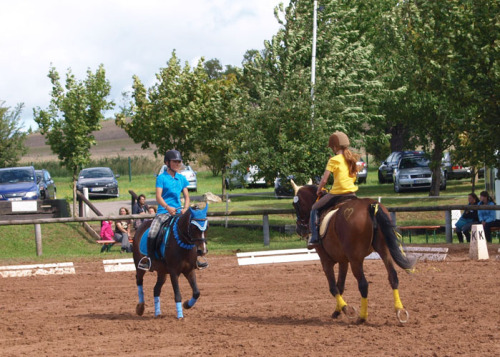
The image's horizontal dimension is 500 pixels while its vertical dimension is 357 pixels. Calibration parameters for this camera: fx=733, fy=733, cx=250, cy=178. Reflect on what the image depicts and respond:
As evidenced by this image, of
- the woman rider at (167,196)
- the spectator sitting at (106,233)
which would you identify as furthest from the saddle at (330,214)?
the spectator sitting at (106,233)

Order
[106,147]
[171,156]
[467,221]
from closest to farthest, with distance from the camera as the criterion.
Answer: [171,156]
[467,221]
[106,147]

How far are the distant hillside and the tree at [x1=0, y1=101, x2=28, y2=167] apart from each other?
21.2m

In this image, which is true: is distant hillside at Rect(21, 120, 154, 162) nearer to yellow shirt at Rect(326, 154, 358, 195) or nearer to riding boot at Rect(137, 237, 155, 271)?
riding boot at Rect(137, 237, 155, 271)

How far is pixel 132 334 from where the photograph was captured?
9484 millimetres

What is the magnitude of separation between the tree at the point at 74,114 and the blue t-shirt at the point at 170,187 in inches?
758

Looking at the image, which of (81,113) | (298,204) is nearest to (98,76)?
(81,113)

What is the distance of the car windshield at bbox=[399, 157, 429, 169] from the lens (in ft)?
130

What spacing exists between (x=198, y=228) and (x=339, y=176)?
2.10 meters

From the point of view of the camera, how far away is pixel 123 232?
2119 centimetres

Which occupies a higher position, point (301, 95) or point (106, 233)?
point (301, 95)

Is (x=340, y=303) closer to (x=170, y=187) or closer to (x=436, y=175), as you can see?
(x=170, y=187)

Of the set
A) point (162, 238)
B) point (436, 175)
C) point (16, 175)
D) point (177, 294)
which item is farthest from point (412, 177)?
point (177, 294)

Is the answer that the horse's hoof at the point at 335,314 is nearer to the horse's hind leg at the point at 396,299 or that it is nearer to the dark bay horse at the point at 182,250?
the horse's hind leg at the point at 396,299

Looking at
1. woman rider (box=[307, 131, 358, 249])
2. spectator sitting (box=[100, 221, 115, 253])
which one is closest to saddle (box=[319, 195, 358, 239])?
woman rider (box=[307, 131, 358, 249])
